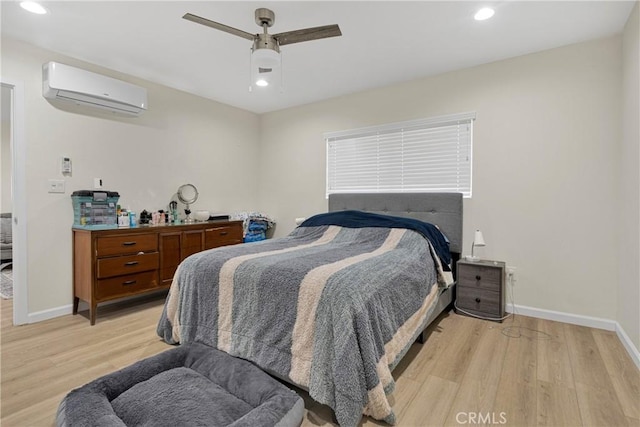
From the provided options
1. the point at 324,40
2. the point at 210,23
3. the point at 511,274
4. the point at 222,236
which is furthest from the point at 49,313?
the point at 511,274

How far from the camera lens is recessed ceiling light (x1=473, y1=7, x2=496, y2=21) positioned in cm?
227

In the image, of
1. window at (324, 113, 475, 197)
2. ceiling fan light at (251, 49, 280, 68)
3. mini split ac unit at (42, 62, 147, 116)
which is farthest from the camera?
window at (324, 113, 475, 197)

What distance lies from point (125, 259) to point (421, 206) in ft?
9.90

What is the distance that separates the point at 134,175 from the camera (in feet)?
11.5

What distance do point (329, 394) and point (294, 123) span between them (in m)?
3.78

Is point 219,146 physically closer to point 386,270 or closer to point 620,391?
point 386,270

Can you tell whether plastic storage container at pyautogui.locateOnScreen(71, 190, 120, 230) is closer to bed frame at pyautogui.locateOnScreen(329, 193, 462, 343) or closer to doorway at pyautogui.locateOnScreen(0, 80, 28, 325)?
doorway at pyautogui.locateOnScreen(0, 80, 28, 325)

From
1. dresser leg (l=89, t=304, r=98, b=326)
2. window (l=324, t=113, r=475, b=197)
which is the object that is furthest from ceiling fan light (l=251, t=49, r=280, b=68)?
dresser leg (l=89, t=304, r=98, b=326)

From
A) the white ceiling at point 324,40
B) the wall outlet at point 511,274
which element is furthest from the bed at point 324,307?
the white ceiling at point 324,40

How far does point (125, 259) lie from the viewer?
3020mm

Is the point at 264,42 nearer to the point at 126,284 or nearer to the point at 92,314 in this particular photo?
the point at 126,284

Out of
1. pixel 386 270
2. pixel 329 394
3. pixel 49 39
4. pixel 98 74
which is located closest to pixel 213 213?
pixel 98 74

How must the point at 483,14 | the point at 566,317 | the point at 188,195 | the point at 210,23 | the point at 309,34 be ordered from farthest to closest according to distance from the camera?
the point at 188,195
the point at 566,317
the point at 483,14
the point at 309,34
the point at 210,23

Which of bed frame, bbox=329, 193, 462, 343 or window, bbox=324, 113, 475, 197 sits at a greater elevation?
window, bbox=324, 113, 475, 197
